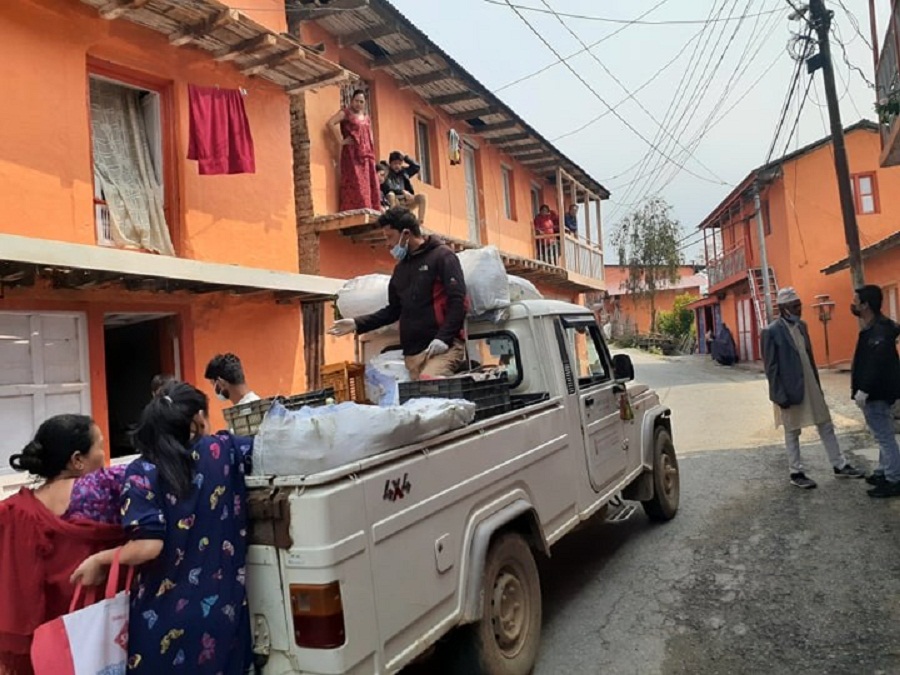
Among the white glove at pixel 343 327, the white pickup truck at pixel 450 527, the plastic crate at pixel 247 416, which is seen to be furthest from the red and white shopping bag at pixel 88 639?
the white glove at pixel 343 327

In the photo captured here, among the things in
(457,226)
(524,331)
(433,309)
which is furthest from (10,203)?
(457,226)

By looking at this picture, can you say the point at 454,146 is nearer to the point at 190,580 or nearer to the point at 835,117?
the point at 835,117

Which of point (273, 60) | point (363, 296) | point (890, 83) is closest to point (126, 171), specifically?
point (273, 60)

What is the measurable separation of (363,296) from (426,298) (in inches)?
36.3

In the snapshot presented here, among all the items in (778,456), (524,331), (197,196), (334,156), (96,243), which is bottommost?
(778,456)

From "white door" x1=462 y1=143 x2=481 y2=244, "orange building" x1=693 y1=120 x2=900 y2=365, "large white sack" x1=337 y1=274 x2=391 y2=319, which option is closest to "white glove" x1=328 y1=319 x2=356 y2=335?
"large white sack" x1=337 y1=274 x2=391 y2=319

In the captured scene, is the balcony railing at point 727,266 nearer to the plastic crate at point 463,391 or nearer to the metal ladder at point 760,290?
the metal ladder at point 760,290

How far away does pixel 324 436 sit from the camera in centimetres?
262

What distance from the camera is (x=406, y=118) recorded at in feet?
42.8

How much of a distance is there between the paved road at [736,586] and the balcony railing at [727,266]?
21959 mm

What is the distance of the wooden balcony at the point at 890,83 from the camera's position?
795 cm

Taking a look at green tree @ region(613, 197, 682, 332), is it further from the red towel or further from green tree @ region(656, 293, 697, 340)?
the red towel

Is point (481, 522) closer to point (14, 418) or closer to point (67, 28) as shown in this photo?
point (14, 418)

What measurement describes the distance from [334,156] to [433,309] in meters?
6.85
